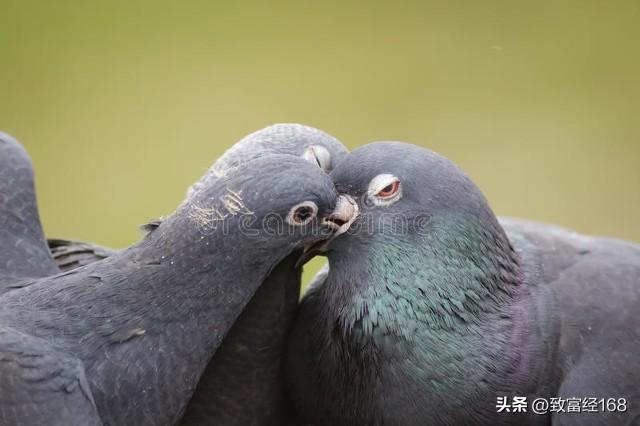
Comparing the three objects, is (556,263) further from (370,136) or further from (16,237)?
(370,136)

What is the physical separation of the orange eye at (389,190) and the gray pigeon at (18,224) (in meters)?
1.58

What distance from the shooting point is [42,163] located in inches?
399

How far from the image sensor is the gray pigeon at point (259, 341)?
453 cm

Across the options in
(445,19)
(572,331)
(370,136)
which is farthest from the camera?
(445,19)

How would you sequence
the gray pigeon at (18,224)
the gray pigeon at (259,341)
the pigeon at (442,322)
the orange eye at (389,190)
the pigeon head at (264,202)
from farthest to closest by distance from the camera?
the gray pigeon at (18,224)
the gray pigeon at (259,341)
the orange eye at (389,190)
the pigeon at (442,322)
the pigeon head at (264,202)

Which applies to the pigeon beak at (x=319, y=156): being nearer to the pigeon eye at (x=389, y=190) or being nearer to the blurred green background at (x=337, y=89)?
the pigeon eye at (x=389, y=190)

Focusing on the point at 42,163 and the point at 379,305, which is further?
the point at 42,163

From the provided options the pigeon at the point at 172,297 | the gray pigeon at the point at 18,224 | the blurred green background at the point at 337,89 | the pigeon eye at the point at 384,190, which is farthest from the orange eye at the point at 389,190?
Result: the blurred green background at the point at 337,89

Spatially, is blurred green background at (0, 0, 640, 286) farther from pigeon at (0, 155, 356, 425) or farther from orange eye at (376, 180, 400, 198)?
pigeon at (0, 155, 356, 425)

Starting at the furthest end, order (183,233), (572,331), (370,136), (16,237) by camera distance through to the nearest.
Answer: (370,136) < (16,237) < (572,331) < (183,233)

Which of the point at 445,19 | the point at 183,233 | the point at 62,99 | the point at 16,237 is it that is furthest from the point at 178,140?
the point at 183,233

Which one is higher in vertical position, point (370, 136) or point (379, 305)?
point (379, 305)

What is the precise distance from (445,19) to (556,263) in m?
6.28

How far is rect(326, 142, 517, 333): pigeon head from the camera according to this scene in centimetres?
434
